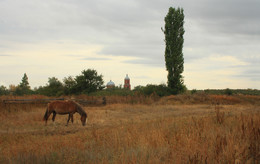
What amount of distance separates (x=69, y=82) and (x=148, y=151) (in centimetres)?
4499

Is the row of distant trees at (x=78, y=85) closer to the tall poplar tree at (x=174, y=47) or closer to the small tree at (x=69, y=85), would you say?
the small tree at (x=69, y=85)

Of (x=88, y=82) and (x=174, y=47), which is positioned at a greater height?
(x=174, y=47)

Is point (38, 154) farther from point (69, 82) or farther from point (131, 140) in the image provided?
point (69, 82)

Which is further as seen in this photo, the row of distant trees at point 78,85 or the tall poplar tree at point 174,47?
the row of distant trees at point 78,85

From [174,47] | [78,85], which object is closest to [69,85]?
[78,85]

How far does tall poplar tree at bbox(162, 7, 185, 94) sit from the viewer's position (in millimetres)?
38250

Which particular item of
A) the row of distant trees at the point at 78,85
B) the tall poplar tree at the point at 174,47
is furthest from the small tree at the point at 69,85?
the tall poplar tree at the point at 174,47

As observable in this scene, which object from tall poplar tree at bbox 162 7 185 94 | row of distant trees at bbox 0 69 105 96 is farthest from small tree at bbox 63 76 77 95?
tall poplar tree at bbox 162 7 185 94

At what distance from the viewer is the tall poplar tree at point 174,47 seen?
3825 cm

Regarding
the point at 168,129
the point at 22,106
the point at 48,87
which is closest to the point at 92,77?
the point at 48,87

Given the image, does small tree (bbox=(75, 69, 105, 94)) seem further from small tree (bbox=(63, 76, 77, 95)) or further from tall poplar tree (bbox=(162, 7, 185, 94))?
tall poplar tree (bbox=(162, 7, 185, 94))

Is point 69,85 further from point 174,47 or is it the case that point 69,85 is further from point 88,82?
point 174,47

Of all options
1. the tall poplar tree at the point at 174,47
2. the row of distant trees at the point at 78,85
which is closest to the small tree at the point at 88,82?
the row of distant trees at the point at 78,85

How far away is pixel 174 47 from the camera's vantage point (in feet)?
127
